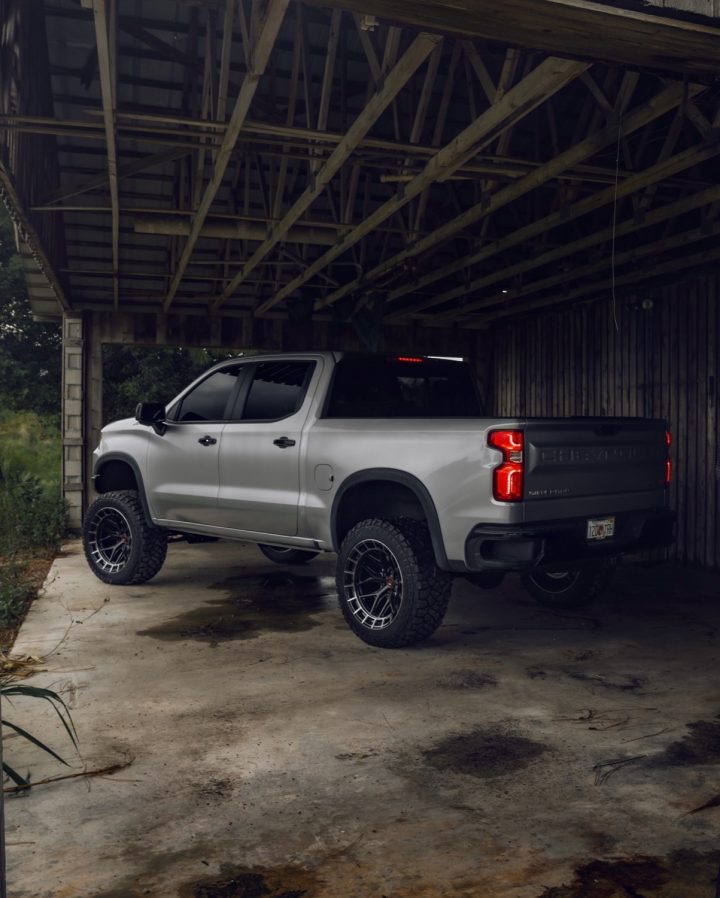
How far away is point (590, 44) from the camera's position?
3.47 meters

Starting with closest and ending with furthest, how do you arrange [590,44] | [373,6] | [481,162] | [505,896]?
1. [505,896]
2. [373,6]
3. [590,44]
4. [481,162]

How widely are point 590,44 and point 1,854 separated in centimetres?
340

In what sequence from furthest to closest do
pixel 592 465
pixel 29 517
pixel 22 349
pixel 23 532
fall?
pixel 22 349
pixel 29 517
pixel 23 532
pixel 592 465

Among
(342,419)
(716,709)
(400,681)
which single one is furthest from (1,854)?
(342,419)

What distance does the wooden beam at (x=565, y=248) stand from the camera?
721 centimetres

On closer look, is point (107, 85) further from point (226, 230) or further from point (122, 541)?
point (122, 541)

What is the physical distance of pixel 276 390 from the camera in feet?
23.3

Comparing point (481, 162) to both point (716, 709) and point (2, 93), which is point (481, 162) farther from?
point (716, 709)

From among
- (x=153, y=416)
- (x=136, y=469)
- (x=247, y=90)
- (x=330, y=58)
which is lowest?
(x=136, y=469)

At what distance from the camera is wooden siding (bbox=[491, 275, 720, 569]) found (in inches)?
372

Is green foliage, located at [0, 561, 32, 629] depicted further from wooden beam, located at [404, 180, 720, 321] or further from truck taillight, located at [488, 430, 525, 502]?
wooden beam, located at [404, 180, 720, 321]

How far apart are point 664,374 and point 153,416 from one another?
19.0ft

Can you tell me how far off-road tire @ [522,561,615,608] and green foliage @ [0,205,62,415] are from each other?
72.1 feet

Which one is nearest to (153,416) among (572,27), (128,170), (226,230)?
(128,170)
